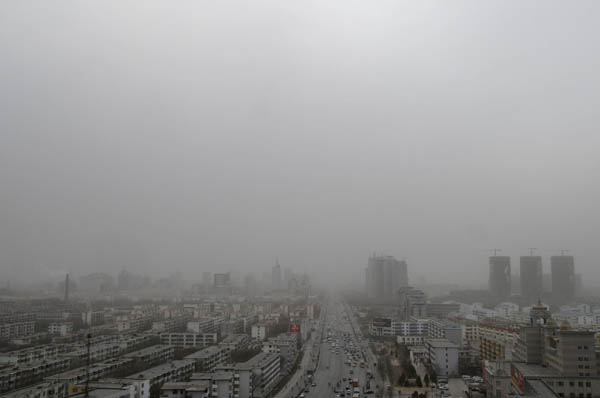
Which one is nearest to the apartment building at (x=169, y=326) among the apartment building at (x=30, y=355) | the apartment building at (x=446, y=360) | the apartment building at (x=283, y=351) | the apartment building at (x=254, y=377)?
the apartment building at (x=30, y=355)

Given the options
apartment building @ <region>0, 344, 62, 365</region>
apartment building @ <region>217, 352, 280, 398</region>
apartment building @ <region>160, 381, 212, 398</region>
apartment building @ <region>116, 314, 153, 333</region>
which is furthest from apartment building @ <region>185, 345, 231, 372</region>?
apartment building @ <region>116, 314, 153, 333</region>

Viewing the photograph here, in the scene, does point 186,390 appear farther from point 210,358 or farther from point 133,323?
point 133,323

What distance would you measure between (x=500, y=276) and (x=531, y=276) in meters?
1.95

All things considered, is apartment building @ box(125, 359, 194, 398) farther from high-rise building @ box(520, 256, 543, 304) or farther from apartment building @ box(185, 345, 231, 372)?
high-rise building @ box(520, 256, 543, 304)

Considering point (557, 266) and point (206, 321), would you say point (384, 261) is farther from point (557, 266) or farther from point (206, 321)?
point (206, 321)

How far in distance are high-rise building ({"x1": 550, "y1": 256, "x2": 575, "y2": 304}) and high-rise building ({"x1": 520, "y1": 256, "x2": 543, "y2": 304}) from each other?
931 millimetres

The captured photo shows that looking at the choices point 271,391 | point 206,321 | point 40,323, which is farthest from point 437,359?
point 40,323

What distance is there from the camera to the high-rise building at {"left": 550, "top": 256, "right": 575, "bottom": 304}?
88.8 ft

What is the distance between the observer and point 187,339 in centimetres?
1230

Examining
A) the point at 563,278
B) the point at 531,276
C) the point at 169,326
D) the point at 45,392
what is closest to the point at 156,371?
the point at 45,392

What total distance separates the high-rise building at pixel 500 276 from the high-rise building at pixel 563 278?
8.12 feet

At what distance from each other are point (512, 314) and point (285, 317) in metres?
8.58

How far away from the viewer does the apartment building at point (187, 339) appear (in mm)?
12172

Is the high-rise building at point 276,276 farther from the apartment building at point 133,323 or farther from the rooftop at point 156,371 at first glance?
the rooftop at point 156,371
